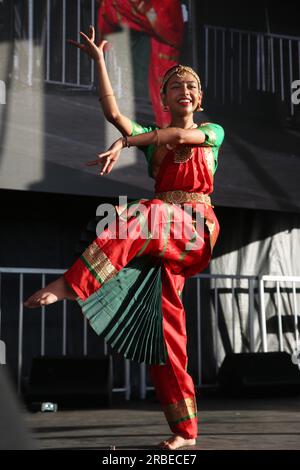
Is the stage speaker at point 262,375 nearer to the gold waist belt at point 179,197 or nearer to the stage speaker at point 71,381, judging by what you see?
the stage speaker at point 71,381

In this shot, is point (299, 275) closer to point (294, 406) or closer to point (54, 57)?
point (294, 406)

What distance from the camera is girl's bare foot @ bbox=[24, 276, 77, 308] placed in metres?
1.69

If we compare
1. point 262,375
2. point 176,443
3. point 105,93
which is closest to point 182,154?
point 105,93

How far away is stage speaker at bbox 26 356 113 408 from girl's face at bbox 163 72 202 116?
6.41 feet

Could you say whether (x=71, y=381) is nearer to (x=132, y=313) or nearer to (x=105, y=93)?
(x=132, y=313)

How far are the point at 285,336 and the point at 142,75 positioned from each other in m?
2.13

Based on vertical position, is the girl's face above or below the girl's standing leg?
above

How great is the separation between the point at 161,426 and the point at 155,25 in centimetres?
278

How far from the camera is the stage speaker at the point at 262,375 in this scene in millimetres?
3969

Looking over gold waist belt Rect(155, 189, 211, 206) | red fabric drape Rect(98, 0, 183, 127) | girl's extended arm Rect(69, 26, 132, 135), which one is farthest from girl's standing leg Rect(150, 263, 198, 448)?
red fabric drape Rect(98, 0, 183, 127)

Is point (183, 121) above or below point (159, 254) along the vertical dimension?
above

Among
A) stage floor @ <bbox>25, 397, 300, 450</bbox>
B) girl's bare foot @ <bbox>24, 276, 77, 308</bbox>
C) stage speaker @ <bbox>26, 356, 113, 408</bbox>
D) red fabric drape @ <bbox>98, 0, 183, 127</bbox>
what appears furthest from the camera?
red fabric drape @ <bbox>98, 0, 183, 127</bbox>

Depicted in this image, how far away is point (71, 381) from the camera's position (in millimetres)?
3635

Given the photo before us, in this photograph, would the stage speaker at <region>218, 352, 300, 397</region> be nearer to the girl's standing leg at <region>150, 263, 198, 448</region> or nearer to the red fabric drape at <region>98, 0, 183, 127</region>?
the red fabric drape at <region>98, 0, 183, 127</region>
